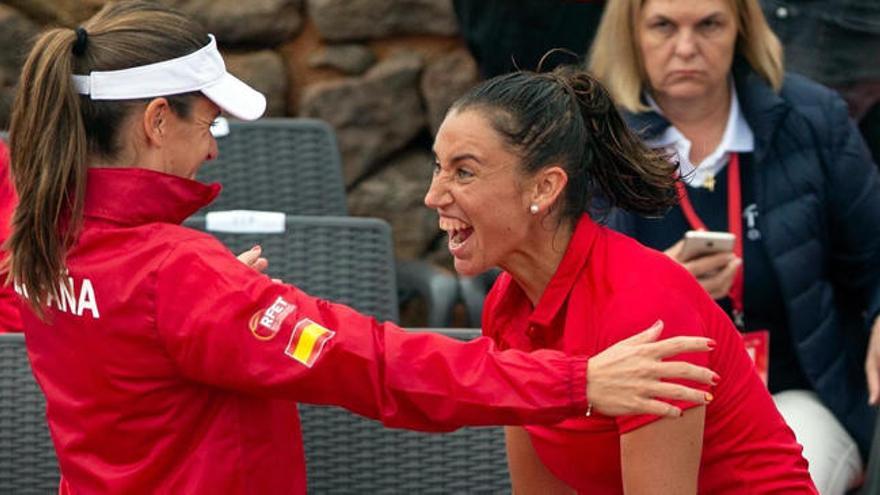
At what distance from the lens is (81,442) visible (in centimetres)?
261

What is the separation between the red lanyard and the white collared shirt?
0.07 ft

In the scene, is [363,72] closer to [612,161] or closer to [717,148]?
[717,148]

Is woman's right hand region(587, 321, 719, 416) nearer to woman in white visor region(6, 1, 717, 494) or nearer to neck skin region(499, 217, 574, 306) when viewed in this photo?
woman in white visor region(6, 1, 717, 494)

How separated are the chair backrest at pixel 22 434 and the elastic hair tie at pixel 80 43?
78 centimetres

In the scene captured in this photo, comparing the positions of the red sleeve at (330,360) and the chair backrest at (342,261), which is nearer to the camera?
the red sleeve at (330,360)

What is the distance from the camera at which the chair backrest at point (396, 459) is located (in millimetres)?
3162

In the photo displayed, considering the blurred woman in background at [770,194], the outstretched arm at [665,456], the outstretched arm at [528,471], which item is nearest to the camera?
the outstretched arm at [665,456]

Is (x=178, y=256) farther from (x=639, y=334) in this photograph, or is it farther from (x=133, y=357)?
(x=639, y=334)

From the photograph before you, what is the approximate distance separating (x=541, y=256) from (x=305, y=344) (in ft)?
1.55

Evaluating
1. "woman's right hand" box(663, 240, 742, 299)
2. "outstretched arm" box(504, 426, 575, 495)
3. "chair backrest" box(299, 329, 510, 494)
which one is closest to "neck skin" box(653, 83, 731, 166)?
"woman's right hand" box(663, 240, 742, 299)

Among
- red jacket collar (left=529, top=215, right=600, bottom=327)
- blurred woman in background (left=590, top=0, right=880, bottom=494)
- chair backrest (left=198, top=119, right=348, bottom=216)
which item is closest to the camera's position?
Answer: red jacket collar (left=529, top=215, right=600, bottom=327)

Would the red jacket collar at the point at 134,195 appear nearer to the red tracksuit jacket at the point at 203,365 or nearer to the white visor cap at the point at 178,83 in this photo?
the red tracksuit jacket at the point at 203,365

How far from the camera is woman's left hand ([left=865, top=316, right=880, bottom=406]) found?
12.2ft

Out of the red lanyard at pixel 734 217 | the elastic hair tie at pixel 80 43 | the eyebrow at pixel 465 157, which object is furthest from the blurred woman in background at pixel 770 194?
the elastic hair tie at pixel 80 43
